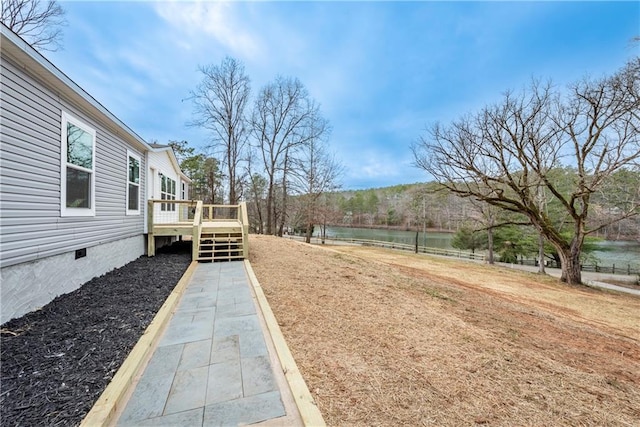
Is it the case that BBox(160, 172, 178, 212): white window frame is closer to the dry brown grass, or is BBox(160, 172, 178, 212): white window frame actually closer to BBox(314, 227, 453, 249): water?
the dry brown grass

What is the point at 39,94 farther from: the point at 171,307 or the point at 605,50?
the point at 605,50

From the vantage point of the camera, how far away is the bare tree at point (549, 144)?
8.89 meters

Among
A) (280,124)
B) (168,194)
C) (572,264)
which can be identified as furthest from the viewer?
(280,124)

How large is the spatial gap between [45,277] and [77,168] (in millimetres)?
1817

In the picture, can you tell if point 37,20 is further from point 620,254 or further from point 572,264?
point 620,254

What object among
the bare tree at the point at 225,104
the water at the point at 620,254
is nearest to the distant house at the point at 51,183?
the bare tree at the point at 225,104

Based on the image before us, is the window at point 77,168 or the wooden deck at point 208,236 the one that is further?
the wooden deck at point 208,236

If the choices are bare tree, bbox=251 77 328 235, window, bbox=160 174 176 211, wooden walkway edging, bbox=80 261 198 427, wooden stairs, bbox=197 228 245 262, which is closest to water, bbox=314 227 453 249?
bare tree, bbox=251 77 328 235

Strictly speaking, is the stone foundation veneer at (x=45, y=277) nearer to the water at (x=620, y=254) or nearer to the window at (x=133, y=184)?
the window at (x=133, y=184)

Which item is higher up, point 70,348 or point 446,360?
point 70,348

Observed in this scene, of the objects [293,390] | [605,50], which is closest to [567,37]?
[605,50]

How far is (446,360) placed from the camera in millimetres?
2584

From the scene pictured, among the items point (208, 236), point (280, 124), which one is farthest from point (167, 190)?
point (280, 124)

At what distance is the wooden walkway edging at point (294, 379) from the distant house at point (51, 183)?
302 centimetres
